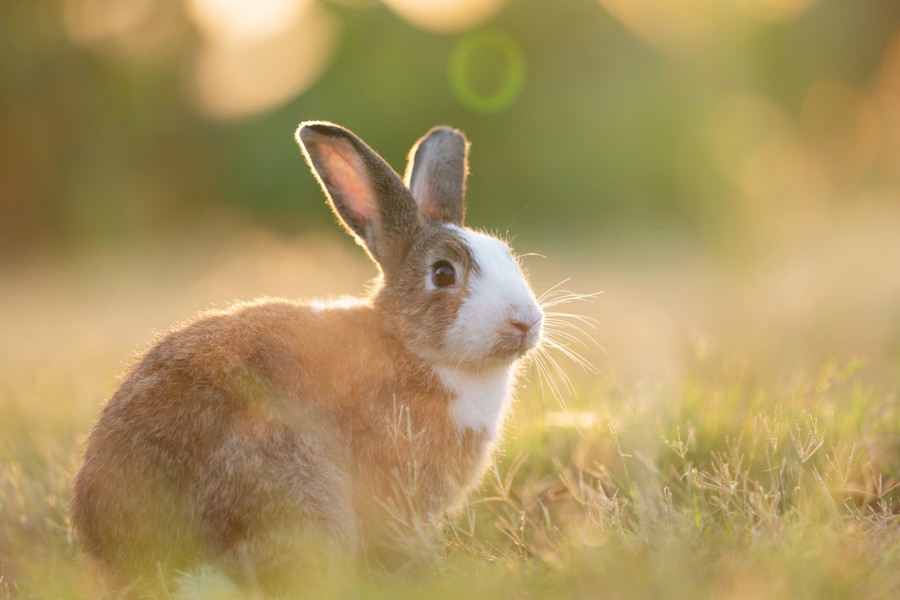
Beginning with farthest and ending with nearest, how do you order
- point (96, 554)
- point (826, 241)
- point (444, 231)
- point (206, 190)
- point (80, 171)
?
point (206, 190) < point (80, 171) < point (826, 241) < point (444, 231) < point (96, 554)

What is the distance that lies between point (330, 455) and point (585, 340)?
174 inches

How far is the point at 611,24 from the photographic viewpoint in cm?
1834

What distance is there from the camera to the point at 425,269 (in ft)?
16.1

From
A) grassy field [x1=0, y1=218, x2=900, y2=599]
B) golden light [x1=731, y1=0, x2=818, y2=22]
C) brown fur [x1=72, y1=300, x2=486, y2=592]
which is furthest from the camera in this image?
golden light [x1=731, y1=0, x2=818, y2=22]

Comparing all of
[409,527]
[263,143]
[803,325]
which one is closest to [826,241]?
[803,325]

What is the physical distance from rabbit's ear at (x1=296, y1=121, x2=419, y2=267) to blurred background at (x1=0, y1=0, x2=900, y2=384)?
14.7 ft

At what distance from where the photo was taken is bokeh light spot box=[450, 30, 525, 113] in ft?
58.6

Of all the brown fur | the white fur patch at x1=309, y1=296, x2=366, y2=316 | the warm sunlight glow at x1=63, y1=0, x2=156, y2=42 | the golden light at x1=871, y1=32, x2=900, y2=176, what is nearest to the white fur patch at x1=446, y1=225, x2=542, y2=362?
the brown fur

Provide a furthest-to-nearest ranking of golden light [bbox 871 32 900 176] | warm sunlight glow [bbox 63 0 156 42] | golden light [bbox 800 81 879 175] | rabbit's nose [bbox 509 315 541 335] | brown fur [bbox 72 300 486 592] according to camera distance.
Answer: warm sunlight glow [bbox 63 0 156 42] → golden light [bbox 800 81 879 175] → golden light [bbox 871 32 900 176] → rabbit's nose [bbox 509 315 541 335] → brown fur [bbox 72 300 486 592]

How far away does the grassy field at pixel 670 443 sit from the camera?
10.6 ft

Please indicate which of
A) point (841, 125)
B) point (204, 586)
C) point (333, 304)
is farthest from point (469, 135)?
point (204, 586)

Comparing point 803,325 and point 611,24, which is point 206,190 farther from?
point 803,325

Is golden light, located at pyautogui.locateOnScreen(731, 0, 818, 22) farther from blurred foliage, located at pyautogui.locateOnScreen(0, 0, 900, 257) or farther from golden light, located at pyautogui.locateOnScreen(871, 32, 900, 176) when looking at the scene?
golden light, located at pyautogui.locateOnScreen(871, 32, 900, 176)

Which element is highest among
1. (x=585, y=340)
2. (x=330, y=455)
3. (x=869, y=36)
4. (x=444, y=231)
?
(x=869, y=36)
